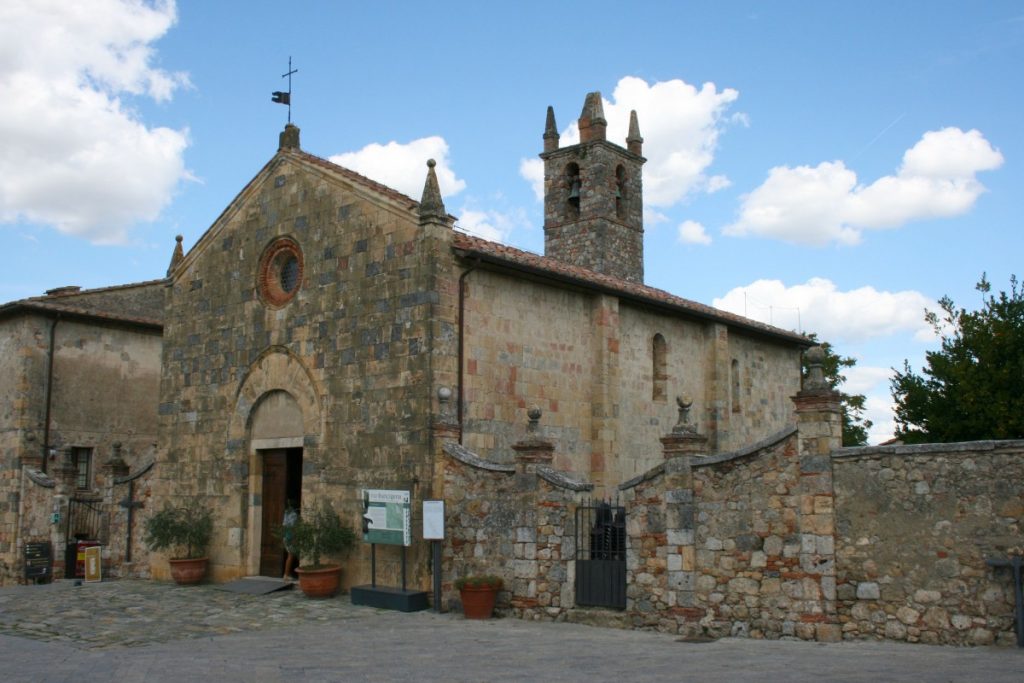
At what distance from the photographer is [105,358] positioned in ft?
81.5

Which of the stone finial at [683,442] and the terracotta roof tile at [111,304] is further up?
the terracotta roof tile at [111,304]

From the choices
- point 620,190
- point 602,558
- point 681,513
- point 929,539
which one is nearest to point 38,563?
point 602,558

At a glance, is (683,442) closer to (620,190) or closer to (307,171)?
(307,171)

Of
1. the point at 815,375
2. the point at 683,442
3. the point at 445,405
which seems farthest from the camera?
the point at 445,405

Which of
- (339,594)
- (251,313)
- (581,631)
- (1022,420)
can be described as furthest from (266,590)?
(1022,420)

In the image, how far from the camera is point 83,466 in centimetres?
2434

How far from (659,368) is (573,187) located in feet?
32.4

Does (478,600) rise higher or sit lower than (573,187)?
lower

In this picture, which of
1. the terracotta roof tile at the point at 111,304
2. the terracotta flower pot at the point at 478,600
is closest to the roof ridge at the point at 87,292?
the terracotta roof tile at the point at 111,304

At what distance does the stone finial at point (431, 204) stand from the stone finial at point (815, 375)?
6711 mm

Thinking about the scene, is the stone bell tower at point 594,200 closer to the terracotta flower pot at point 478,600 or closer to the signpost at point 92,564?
the signpost at point 92,564

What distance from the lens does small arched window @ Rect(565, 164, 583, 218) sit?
28.7 meters

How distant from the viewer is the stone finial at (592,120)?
2817cm

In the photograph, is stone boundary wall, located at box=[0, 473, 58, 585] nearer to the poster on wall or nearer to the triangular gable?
the triangular gable
